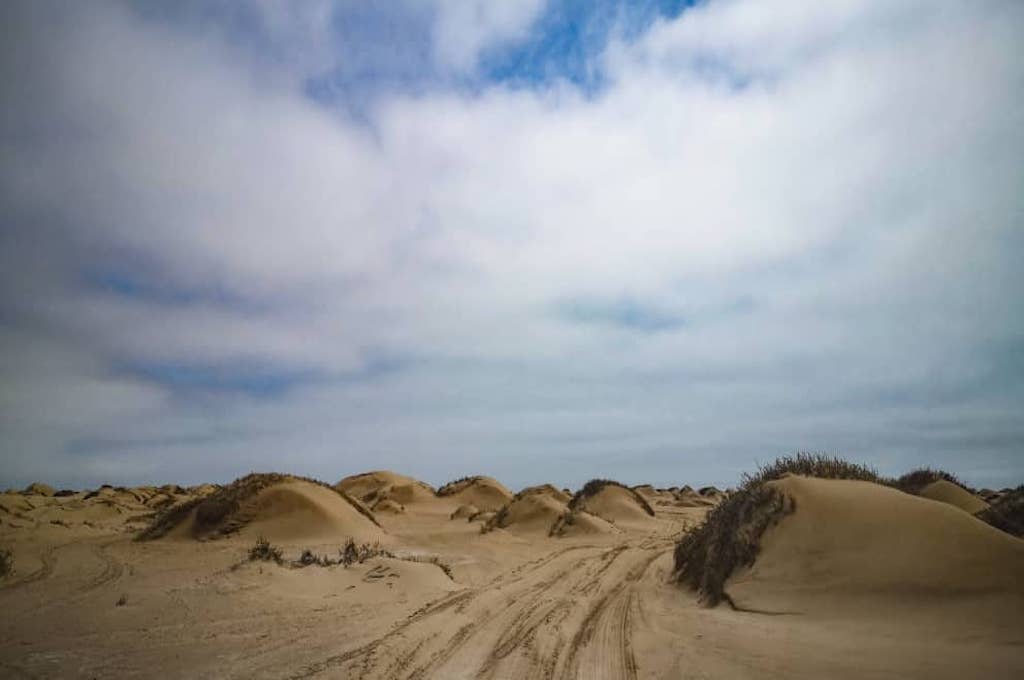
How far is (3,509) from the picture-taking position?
26.0m

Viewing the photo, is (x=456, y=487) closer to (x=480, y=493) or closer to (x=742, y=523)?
(x=480, y=493)

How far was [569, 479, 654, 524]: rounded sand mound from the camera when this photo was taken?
26.6 meters

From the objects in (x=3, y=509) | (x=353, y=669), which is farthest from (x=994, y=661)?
(x=3, y=509)

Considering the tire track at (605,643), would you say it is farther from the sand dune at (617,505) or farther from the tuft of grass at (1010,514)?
the sand dune at (617,505)

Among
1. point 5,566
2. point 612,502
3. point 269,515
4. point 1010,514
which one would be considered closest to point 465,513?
point 612,502

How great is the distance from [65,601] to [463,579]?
21.4ft

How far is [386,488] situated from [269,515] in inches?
805

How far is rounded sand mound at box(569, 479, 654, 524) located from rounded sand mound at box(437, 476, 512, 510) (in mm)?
7624

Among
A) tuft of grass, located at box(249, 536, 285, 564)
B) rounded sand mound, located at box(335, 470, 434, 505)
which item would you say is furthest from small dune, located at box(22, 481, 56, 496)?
tuft of grass, located at box(249, 536, 285, 564)

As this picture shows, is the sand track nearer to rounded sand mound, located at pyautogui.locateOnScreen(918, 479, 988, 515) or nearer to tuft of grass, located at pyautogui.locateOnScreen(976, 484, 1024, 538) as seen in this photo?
tuft of grass, located at pyautogui.locateOnScreen(976, 484, 1024, 538)

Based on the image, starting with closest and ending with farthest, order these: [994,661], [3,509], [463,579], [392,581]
→ [994,661] < [392,581] < [463,579] < [3,509]

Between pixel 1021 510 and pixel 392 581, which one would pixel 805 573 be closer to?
pixel 392 581

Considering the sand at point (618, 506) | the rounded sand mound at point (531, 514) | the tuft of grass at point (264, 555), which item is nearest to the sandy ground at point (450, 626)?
the tuft of grass at point (264, 555)

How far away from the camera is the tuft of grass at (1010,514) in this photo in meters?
11.1
